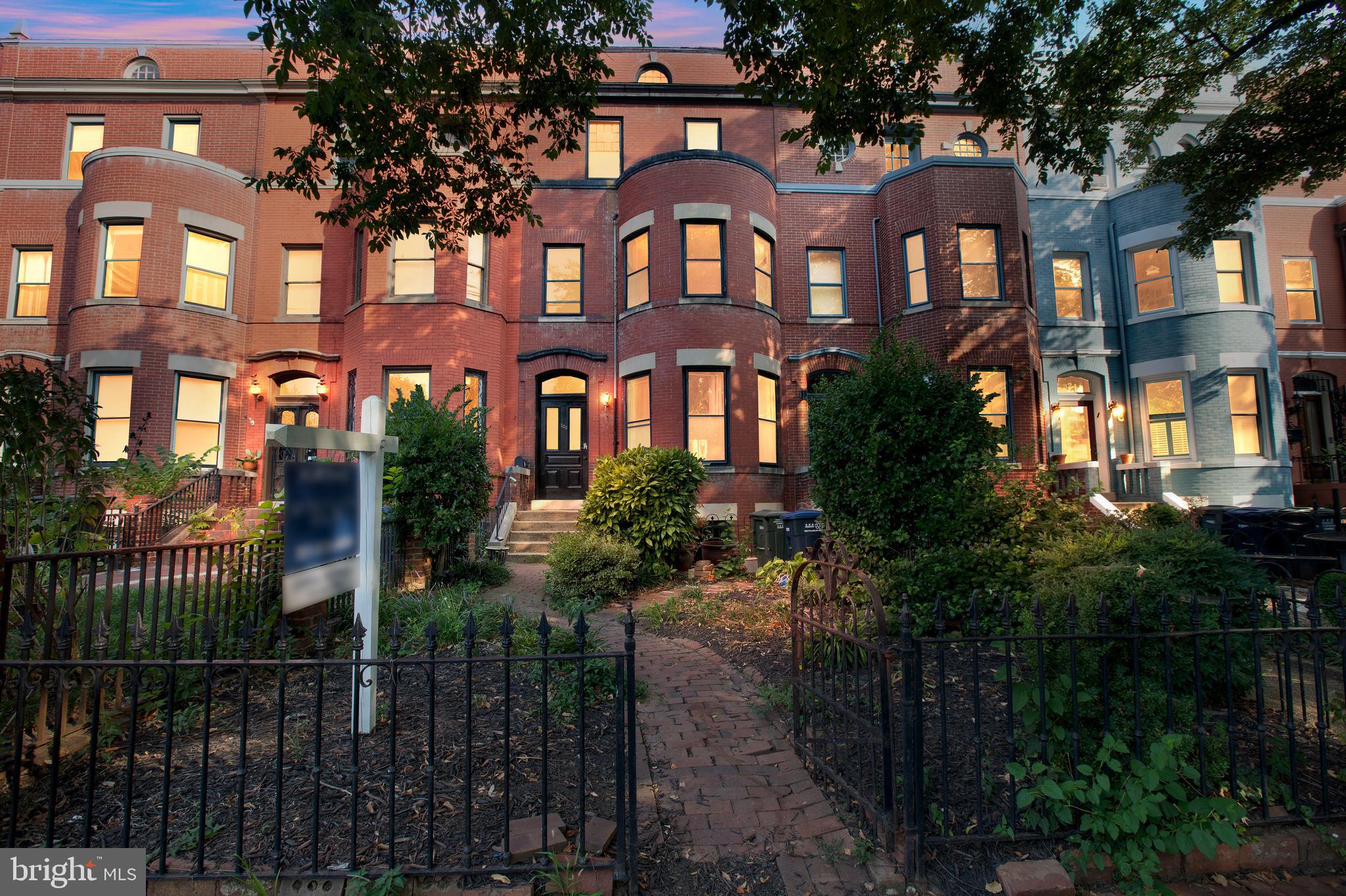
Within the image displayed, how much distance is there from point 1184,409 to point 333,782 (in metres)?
18.6

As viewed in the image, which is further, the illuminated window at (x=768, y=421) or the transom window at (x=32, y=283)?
the transom window at (x=32, y=283)

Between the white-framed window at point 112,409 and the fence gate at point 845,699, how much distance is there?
52.8ft

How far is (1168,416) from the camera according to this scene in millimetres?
14961

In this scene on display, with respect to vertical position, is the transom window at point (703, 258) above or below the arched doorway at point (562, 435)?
above

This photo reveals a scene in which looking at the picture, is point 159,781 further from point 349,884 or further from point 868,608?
point 868,608

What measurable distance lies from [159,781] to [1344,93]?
14375mm

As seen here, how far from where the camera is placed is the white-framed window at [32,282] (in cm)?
1494

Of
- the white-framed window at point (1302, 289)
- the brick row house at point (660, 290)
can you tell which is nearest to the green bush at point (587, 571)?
the brick row house at point (660, 290)

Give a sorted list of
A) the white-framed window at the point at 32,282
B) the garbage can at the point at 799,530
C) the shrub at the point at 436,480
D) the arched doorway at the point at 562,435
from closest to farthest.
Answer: the shrub at the point at 436,480
the garbage can at the point at 799,530
the white-framed window at the point at 32,282
the arched doorway at the point at 562,435

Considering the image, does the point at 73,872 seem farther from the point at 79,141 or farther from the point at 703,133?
the point at 79,141

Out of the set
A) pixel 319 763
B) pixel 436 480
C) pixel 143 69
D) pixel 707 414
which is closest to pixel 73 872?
pixel 319 763

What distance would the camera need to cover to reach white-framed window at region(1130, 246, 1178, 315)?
1510 centimetres

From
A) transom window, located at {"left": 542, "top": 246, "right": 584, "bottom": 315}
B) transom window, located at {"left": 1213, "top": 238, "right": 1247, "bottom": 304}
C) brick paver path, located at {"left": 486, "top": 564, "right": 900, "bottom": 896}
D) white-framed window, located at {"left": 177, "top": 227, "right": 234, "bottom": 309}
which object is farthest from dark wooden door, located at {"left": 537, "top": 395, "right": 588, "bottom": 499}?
transom window, located at {"left": 1213, "top": 238, "right": 1247, "bottom": 304}

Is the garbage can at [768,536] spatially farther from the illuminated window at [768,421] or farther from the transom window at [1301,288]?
the transom window at [1301,288]
